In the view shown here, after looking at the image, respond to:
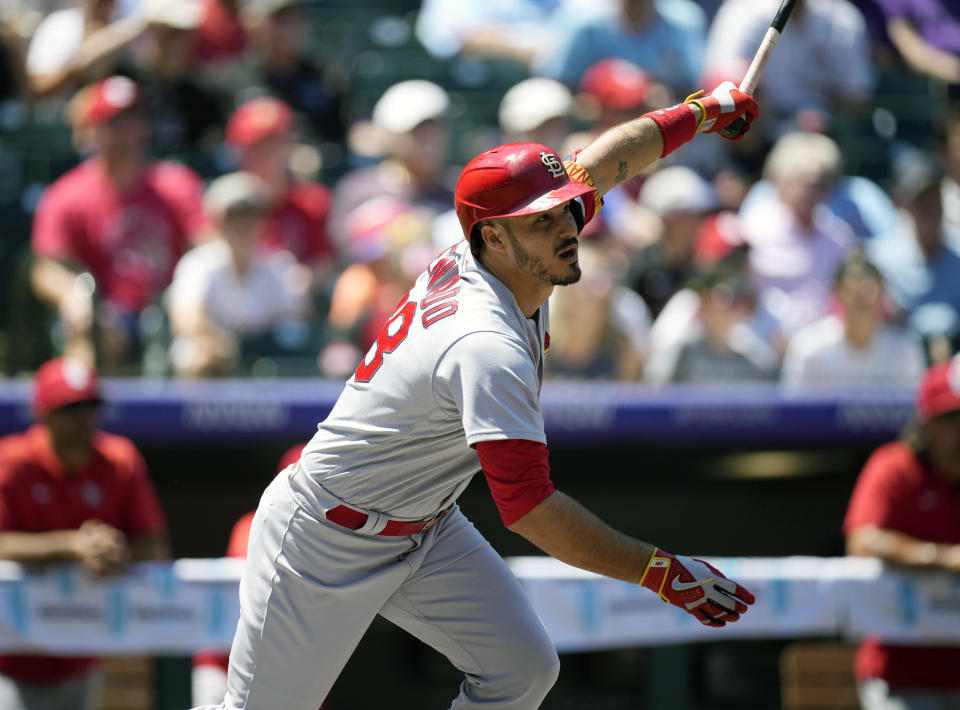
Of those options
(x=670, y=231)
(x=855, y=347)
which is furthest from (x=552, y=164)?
(x=670, y=231)

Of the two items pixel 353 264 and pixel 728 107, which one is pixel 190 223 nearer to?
pixel 353 264

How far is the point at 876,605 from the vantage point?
16.7ft

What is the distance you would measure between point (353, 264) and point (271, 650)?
3.56 metres

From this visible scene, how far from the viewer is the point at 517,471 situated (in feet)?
9.54

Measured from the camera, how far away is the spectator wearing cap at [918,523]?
5.06 metres

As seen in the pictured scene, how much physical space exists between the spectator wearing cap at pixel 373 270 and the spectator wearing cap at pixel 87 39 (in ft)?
5.34

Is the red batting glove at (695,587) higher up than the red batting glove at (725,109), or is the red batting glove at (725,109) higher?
the red batting glove at (725,109)

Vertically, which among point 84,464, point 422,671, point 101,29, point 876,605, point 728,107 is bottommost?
point 422,671

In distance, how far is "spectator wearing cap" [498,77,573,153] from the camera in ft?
23.5

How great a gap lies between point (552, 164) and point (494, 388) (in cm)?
55

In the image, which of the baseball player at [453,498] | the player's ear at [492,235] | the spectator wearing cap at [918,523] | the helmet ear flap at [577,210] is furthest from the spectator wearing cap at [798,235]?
the player's ear at [492,235]

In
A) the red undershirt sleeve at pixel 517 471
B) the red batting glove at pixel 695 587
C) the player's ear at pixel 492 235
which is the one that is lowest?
the red batting glove at pixel 695 587

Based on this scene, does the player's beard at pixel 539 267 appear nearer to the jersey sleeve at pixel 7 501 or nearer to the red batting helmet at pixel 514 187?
the red batting helmet at pixel 514 187

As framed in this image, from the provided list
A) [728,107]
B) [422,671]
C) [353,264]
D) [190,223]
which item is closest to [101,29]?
[190,223]
